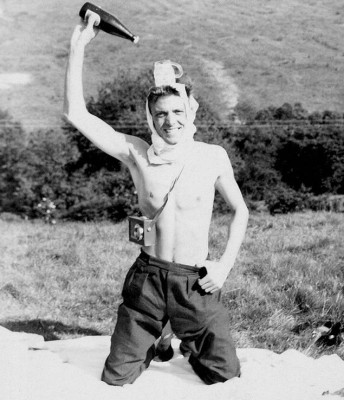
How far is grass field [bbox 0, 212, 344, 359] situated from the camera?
4.07 m

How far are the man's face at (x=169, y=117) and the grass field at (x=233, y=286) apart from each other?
155cm

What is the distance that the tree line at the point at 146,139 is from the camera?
32.6 metres

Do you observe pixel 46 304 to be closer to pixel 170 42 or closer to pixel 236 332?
pixel 236 332

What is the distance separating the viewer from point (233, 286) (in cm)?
472

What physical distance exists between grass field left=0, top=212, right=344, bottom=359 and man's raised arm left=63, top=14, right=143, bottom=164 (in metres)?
1.61

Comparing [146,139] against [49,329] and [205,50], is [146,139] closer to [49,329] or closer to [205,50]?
[205,50]

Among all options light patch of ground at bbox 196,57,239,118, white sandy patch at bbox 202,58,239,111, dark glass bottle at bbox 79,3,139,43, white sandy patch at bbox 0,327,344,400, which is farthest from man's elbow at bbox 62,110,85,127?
white sandy patch at bbox 202,58,239,111

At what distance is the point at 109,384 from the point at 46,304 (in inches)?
67.6

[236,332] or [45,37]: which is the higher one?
[236,332]

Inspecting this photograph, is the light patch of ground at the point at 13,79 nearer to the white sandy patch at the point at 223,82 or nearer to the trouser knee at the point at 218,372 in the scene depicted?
the white sandy patch at the point at 223,82

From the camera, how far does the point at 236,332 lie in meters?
3.95

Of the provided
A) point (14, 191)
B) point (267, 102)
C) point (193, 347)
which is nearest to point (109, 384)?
point (193, 347)

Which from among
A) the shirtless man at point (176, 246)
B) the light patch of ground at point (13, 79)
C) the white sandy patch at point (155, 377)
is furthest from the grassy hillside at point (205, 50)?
the shirtless man at point (176, 246)

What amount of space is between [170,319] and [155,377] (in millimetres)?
349
